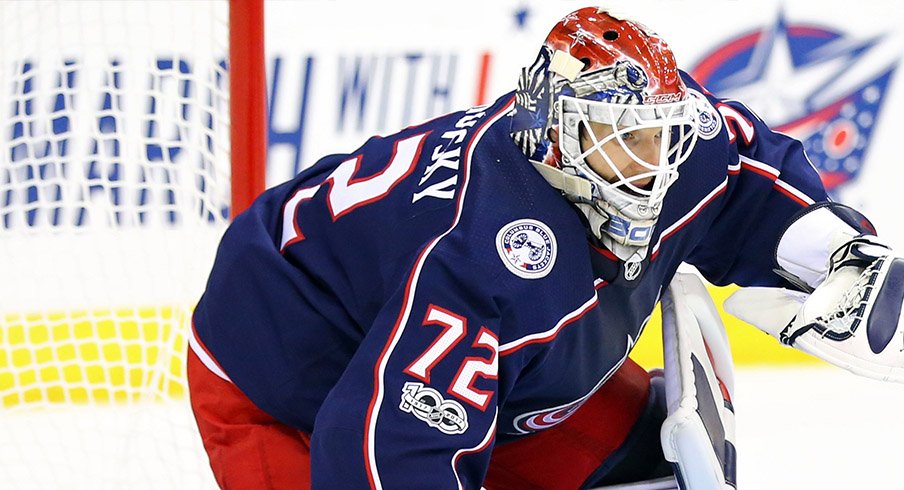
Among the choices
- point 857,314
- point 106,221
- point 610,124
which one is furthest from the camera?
point 106,221

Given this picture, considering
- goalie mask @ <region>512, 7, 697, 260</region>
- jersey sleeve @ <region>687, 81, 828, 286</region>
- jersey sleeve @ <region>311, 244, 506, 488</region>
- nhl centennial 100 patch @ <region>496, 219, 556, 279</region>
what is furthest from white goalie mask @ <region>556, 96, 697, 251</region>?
jersey sleeve @ <region>687, 81, 828, 286</region>

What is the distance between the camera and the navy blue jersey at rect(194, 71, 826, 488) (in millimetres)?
1660

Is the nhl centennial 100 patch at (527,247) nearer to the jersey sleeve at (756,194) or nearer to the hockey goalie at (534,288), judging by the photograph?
Answer: the hockey goalie at (534,288)

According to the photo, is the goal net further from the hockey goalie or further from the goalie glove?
the goalie glove

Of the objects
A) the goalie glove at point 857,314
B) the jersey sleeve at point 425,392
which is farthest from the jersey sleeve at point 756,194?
the jersey sleeve at point 425,392

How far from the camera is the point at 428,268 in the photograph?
1.69m

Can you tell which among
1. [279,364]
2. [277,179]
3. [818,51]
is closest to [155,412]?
[277,179]

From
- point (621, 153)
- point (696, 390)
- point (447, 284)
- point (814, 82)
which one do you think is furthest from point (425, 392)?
point (814, 82)

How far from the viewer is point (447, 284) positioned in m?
1.68

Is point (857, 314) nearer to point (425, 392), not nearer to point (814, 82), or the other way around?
point (425, 392)

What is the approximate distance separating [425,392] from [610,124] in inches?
17.6

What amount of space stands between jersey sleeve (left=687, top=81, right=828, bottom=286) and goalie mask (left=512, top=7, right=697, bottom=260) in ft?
1.14

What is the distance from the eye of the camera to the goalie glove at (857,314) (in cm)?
197

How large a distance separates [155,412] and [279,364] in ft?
3.54
